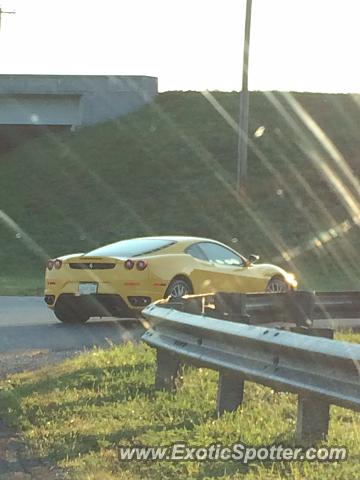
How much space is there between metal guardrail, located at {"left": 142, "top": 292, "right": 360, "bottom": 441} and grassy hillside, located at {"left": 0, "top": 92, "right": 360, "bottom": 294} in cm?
1978

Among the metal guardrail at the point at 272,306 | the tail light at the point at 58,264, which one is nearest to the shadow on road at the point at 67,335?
the tail light at the point at 58,264

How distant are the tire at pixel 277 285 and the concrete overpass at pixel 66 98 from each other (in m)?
37.3

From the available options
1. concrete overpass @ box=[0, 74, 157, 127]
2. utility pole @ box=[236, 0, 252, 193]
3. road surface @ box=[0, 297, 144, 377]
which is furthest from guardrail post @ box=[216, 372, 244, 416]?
concrete overpass @ box=[0, 74, 157, 127]

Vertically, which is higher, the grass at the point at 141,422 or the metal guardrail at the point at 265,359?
the metal guardrail at the point at 265,359

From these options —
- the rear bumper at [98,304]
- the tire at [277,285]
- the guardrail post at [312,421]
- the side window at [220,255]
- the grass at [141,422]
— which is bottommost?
the grass at [141,422]

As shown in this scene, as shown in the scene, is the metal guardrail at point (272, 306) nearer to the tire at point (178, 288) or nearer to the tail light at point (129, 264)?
the tire at point (178, 288)

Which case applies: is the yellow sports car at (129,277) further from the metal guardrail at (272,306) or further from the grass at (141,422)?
the grass at (141,422)

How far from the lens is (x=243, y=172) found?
34.2 m

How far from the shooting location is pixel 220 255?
1532 centimetres

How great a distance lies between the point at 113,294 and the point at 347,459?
325 inches

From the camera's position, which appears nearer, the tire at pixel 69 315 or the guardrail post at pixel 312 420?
the guardrail post at pixel 312 420

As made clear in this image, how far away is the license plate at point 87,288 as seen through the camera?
13.7 metres

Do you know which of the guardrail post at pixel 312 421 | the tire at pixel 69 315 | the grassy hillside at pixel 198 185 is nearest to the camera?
the guardrail post at pixel 312 421

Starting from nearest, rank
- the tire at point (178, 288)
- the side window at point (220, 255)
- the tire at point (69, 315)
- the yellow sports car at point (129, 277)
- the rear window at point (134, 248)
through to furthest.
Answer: the yellow sports car at point (129, 277) → the tire at point (178, 288) → the rear window at point (134, 248) → the tire at point (69, 315) → the side window at point (220, 255)
